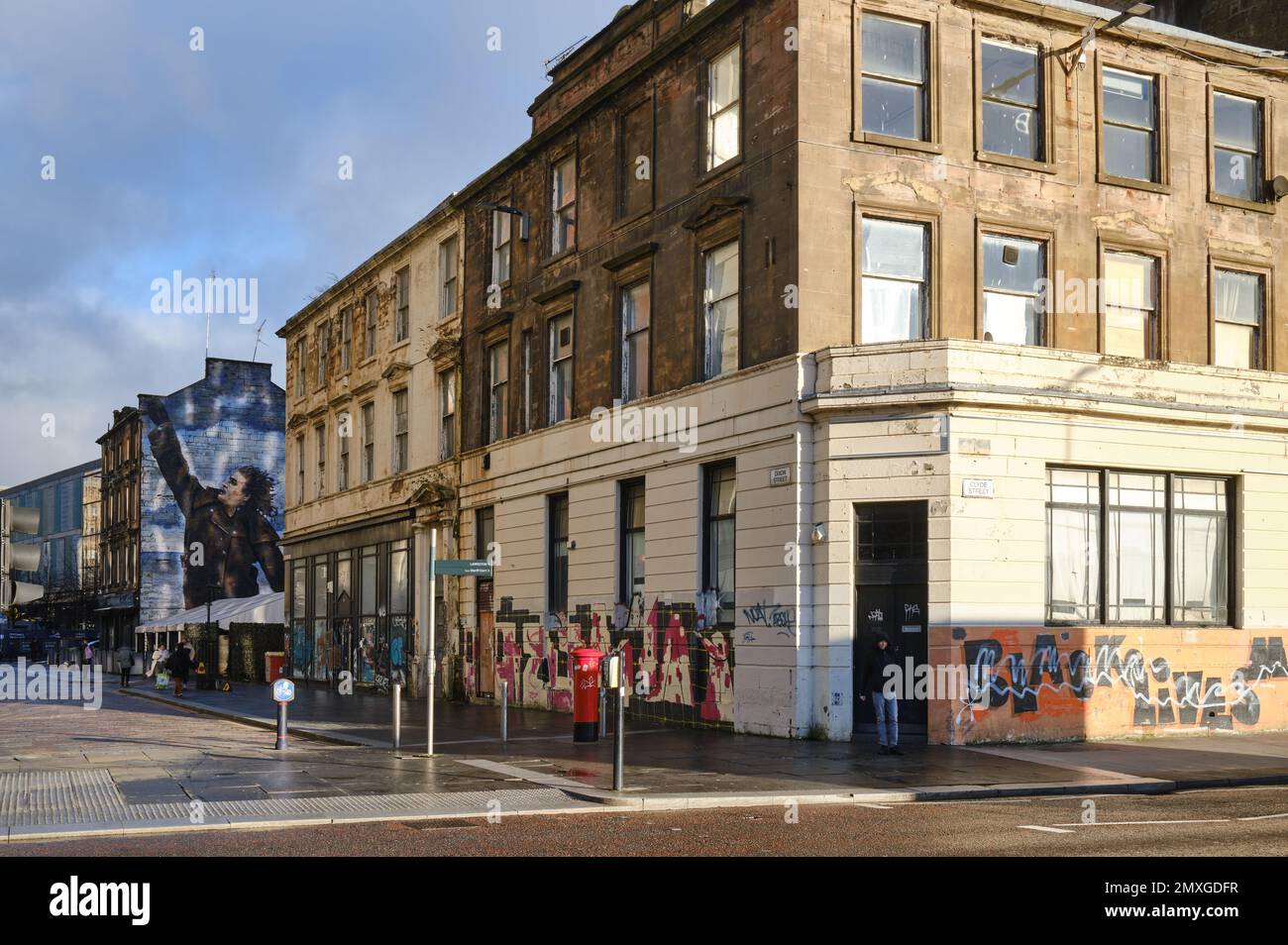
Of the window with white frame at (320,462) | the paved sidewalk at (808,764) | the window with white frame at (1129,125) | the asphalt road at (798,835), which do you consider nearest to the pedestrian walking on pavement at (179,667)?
the window with white frame at (320,462)

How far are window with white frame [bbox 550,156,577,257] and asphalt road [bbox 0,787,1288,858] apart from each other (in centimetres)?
1800

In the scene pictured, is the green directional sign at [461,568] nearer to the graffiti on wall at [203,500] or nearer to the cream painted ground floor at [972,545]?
the cream painted ground floor at [972,545]

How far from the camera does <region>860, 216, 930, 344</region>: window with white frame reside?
22031 millimetres

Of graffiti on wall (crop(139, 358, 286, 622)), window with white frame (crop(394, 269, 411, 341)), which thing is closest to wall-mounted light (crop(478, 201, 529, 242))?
window with white frame (crop(394, 269, 411, 341))

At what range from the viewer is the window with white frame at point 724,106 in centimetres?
2366

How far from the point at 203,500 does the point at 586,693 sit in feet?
173

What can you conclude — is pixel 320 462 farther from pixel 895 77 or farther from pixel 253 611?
pixel 895 77

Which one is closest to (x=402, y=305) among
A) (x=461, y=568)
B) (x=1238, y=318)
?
(x=461, y=568)

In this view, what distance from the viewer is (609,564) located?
2659 centimetres

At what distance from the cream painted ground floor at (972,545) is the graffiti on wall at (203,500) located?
158 feet

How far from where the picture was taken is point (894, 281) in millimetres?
22125
